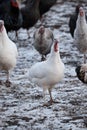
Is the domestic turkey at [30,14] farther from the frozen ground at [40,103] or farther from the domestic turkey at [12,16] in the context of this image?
the frozen ground at [40,103]

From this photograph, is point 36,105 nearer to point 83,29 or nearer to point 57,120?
point 57,120

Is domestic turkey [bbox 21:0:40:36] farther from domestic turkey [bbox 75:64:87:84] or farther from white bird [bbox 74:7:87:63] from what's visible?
domestic turkey [bbox 75:64:87:84]

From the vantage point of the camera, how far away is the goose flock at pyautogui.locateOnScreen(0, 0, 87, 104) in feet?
25.5

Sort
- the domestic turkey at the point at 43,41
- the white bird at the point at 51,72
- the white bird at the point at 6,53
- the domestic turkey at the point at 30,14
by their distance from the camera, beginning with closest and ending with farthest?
1. the white bird at the point at 51,72
2. the white bird at the point at 6,53
3. the domestic turkey at the point at 43,41
4. the domestic turkey at the point at 30,14

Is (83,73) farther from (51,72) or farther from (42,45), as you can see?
(42,45)

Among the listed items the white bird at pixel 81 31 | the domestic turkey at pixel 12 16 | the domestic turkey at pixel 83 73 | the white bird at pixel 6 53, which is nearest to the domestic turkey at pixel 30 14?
the domestic turkey at pixel 12 16

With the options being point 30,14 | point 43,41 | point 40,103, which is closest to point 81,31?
point 43,41

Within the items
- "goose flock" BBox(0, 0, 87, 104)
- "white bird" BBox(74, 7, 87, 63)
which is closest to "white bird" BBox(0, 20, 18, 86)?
"goose flock" BBox(0, 0, 87, 104)

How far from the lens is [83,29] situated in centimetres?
1021

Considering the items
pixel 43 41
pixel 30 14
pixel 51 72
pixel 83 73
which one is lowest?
pixel 30 14

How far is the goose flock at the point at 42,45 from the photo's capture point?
7766 millimetres

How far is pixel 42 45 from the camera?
10477mm

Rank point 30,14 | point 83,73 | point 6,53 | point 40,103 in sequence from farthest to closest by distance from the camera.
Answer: point 30,14 < point 6,53 < point 83,73 < point 40,103

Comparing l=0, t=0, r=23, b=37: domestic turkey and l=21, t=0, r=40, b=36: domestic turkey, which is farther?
l=21, t=0, r=40, b=36: domestic turkey
